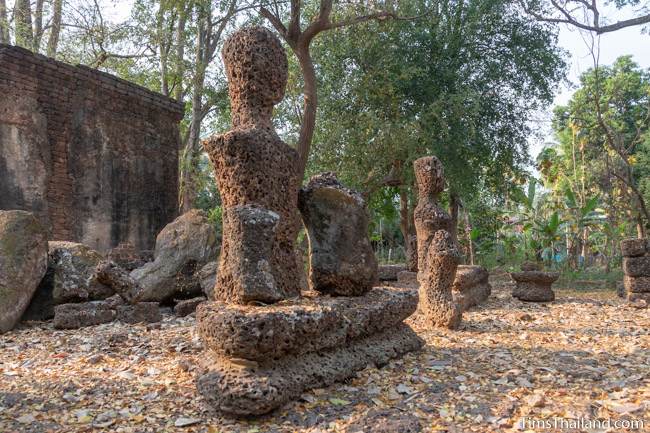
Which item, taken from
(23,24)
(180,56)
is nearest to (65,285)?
(180,56)

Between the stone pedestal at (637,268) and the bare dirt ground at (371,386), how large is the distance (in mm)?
3739

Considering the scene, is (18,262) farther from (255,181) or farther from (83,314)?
(255,181)

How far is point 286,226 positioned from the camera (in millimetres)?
4195

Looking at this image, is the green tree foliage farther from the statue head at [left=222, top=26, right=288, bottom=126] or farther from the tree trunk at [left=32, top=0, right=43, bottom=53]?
the tree trunk at [left=32, top=0, right=43, bottom=53]

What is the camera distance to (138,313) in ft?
22.0

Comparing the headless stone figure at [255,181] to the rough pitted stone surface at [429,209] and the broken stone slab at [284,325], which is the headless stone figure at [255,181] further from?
the rough pitted stone surface at [429,209]

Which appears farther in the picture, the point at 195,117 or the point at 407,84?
the point at 195,117

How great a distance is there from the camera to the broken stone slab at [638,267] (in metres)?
9.38

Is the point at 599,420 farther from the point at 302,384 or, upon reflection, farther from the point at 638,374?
the point at 302,384

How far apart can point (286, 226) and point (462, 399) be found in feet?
6.11

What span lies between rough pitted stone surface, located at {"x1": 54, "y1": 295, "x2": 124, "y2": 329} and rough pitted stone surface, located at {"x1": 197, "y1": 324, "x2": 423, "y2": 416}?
377 cm

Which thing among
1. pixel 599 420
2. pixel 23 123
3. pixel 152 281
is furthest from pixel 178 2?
pixel 599 420

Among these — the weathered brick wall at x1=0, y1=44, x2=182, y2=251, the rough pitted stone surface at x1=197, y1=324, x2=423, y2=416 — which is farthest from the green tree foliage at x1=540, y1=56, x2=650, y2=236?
the rough pitted stone surface at x1=197, y1=324, x2=423, y2=416

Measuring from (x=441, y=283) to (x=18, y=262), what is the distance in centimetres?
535
